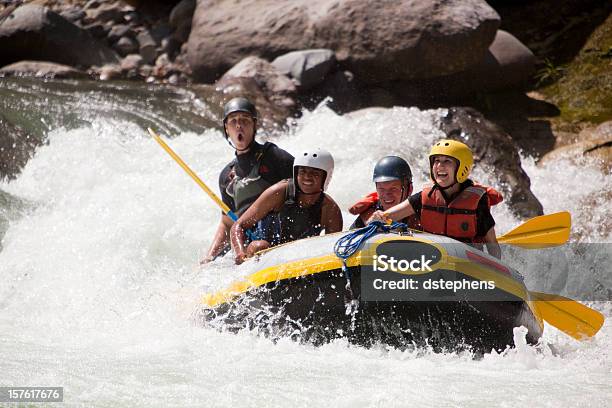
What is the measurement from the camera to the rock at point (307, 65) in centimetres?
1012

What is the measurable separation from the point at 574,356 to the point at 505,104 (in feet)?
23.0

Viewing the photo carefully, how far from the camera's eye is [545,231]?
4891mm

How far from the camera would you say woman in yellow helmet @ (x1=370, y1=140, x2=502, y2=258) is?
4.61 meters

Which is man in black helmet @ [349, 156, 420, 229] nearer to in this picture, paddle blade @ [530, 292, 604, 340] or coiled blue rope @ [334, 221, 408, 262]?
coiled blue rope @ [334, 221, 408, 262]

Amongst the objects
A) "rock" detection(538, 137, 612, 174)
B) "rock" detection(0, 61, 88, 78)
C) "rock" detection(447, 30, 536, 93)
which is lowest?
"rock" detection(538, 137, 612, 174)

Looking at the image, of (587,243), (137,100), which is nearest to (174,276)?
(587,243)

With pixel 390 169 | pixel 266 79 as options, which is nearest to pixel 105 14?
pixel 266 79

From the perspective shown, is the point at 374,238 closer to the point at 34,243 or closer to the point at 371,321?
the point at 371,321

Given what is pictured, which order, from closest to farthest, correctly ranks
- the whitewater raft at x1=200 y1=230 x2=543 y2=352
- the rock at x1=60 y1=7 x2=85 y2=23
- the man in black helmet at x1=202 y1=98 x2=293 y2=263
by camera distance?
the whitewater raft at x1=200 y1=230 x2=543 y2=352
the man in black helmet at x1=202 y1=98 x2=293 y2=263
the rock at x1=60 y1=7 x2=85 y2=23

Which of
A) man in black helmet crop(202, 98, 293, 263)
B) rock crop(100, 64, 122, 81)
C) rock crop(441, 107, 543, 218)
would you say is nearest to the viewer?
man in black helmet crop(202, 98, 293, 263)

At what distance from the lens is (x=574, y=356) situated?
4.71m

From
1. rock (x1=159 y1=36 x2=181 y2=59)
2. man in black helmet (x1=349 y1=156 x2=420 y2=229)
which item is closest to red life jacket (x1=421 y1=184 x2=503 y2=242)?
man in black helmet (x1=349 y1=156 x2=420 y2=229)

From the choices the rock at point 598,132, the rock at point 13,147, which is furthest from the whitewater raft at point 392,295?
the rock at point 598,132

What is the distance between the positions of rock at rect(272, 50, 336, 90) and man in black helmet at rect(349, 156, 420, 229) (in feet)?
17.5
